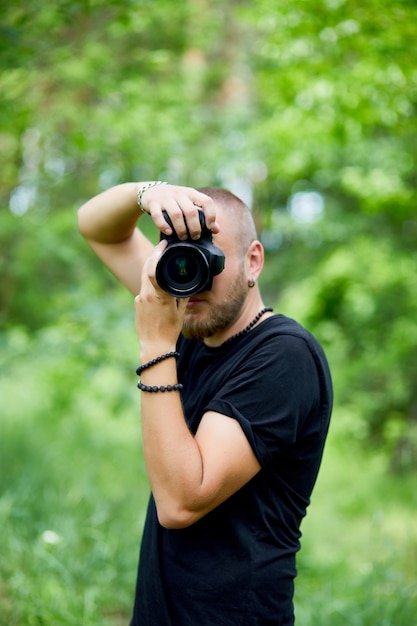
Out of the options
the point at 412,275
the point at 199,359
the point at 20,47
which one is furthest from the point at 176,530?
the point at 412,275

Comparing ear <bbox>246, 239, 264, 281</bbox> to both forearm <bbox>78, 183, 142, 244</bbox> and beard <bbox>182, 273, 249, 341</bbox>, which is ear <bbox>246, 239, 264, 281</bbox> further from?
forearm <bbox>78, 183, 142, 244</bbox>

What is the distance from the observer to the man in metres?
1.49

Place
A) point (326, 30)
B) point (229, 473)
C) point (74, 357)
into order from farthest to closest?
1. point (74, 357)
2. point (326, 30)
3. point (229, 473)

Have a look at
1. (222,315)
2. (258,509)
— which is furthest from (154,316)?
(258,509)

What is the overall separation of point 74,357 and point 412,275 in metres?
3.28

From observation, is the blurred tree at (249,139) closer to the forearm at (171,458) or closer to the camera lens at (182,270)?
the camera lens at (182,270)

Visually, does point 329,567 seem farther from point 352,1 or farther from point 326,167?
point 326,167

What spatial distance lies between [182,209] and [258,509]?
0.73 meters

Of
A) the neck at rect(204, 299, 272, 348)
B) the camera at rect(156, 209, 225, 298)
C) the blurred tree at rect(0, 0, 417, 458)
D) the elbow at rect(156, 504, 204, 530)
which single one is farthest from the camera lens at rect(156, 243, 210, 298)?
the blurred tree at rect(0, 0, 417, 458)

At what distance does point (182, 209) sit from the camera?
1.59 m

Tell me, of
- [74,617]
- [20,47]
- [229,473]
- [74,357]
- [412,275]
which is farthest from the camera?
[412,275]

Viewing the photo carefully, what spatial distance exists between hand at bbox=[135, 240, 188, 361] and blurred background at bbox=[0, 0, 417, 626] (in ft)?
6.29

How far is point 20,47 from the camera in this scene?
3545mm

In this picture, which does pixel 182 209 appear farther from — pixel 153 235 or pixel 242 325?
pixel 153 235
